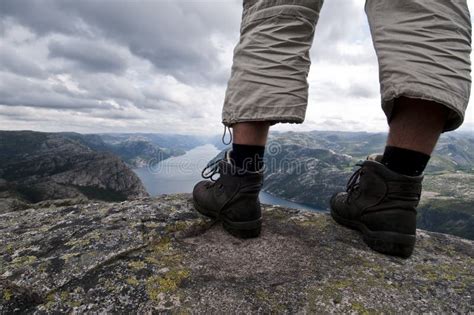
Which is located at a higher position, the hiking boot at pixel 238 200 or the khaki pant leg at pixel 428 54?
the khaki pant leg at pixel 428 54

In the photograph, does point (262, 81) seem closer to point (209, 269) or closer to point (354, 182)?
point (354, 182)

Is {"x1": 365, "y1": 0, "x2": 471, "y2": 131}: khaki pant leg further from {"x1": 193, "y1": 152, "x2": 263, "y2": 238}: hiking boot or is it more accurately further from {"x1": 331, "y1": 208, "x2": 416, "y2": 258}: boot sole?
{"x1": 193, "y1": 152, "x2": 263, "y2": 238}: hiking boot

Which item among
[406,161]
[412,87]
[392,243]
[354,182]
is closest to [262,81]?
[412,87]

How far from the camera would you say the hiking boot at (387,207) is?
2.93m

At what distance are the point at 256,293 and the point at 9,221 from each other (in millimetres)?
3906

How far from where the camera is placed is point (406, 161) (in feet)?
9.16

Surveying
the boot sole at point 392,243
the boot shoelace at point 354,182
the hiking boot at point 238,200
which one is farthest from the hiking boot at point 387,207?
the hiking boot at point 238,200

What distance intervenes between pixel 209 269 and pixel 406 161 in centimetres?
212

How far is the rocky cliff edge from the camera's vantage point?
2191 mm

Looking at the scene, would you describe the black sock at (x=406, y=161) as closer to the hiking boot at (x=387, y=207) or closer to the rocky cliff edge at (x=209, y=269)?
the hiking boot at (x=387, y=207)

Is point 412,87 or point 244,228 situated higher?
point 412,87

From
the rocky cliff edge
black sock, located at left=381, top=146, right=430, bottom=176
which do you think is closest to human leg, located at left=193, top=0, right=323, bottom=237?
the rocky cliff edge

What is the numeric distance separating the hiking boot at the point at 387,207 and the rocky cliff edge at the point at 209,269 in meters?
0.16

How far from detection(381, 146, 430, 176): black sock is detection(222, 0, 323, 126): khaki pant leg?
96 cm
